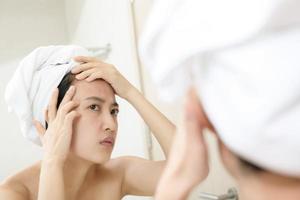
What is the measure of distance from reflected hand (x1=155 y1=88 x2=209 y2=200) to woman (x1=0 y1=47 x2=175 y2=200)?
55 centimetres

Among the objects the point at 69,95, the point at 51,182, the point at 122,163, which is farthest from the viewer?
the point at 122,163

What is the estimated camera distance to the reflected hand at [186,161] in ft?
1.25

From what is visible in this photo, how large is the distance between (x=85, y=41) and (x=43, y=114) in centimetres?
97

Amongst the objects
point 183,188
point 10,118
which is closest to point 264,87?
point 183,188

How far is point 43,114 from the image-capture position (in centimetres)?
104

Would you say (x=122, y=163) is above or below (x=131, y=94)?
below

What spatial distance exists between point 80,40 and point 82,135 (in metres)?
1.09

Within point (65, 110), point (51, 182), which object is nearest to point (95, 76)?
point (65, 110)

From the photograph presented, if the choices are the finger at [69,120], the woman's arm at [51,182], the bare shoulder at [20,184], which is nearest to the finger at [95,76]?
the finger at [69,120]

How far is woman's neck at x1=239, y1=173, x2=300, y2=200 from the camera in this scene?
0.32 metres

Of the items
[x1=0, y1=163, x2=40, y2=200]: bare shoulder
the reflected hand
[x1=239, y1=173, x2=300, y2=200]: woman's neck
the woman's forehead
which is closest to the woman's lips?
the woman's forehead

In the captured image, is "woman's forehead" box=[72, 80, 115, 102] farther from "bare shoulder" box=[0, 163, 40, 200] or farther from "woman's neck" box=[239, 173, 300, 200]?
"woman's neck" box=[239, 173, 300, 200]

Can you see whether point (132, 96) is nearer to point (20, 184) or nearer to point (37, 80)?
point (37, 80)

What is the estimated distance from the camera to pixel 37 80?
3.34ft
